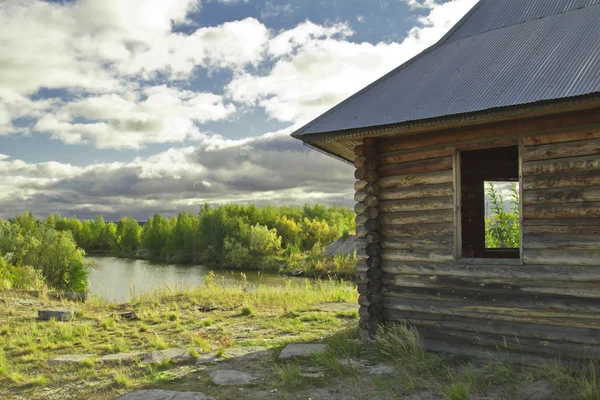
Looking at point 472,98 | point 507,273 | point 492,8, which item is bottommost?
point 507,273

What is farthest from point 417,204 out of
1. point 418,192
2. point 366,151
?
point 366,151

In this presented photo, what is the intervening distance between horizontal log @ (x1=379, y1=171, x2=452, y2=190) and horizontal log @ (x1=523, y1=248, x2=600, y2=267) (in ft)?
4.71

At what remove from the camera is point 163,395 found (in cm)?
633

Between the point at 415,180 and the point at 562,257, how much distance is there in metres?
2.21

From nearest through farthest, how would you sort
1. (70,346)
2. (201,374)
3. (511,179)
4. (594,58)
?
(594,58), (201,374), (70,346), (511,179)

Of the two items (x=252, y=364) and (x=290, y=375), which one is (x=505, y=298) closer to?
(x=290, y=375)

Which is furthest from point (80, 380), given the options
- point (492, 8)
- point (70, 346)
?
point (492, 8)

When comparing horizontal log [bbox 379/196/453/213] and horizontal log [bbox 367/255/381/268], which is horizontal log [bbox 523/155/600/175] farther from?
horizontal log [bbox 367/255/381/268]

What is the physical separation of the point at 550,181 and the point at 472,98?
139 centimetres

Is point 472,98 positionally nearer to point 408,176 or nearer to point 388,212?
point 408,176

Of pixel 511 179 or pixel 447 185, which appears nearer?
pixel 447 185

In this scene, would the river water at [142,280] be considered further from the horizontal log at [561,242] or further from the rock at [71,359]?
the horizontal log at [561,242]

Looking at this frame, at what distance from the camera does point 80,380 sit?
736cm

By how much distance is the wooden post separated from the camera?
8.19 metres
